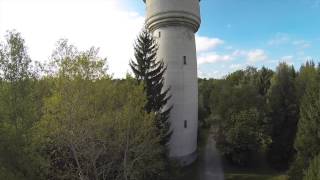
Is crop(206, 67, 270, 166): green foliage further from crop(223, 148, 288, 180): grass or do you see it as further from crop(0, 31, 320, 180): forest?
crop(0, 31, 320, 180): forest

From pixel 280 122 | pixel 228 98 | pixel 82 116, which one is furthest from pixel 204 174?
pixel 82 116

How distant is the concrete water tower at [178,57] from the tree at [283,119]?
33.4 ft

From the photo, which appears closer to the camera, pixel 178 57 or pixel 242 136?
pixel 178 57

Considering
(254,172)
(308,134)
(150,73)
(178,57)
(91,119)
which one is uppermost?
(178,57)

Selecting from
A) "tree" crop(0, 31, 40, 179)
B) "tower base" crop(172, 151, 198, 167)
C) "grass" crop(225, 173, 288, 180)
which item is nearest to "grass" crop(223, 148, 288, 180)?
"grass" crop(225, 173, 288, 180)

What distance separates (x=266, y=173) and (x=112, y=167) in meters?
17.0

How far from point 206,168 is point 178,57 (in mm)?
11332

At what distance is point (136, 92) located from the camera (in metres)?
16.7

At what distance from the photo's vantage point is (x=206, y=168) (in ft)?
95.3

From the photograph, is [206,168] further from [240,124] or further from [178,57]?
[178,57]

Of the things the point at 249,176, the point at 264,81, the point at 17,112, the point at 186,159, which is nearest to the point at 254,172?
the point at 249,176

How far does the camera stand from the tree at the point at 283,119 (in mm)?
31109

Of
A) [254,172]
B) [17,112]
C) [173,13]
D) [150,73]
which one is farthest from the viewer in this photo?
[254,172]

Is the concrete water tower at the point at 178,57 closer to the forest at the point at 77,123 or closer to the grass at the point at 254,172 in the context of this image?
the grass at the point at 254,172
